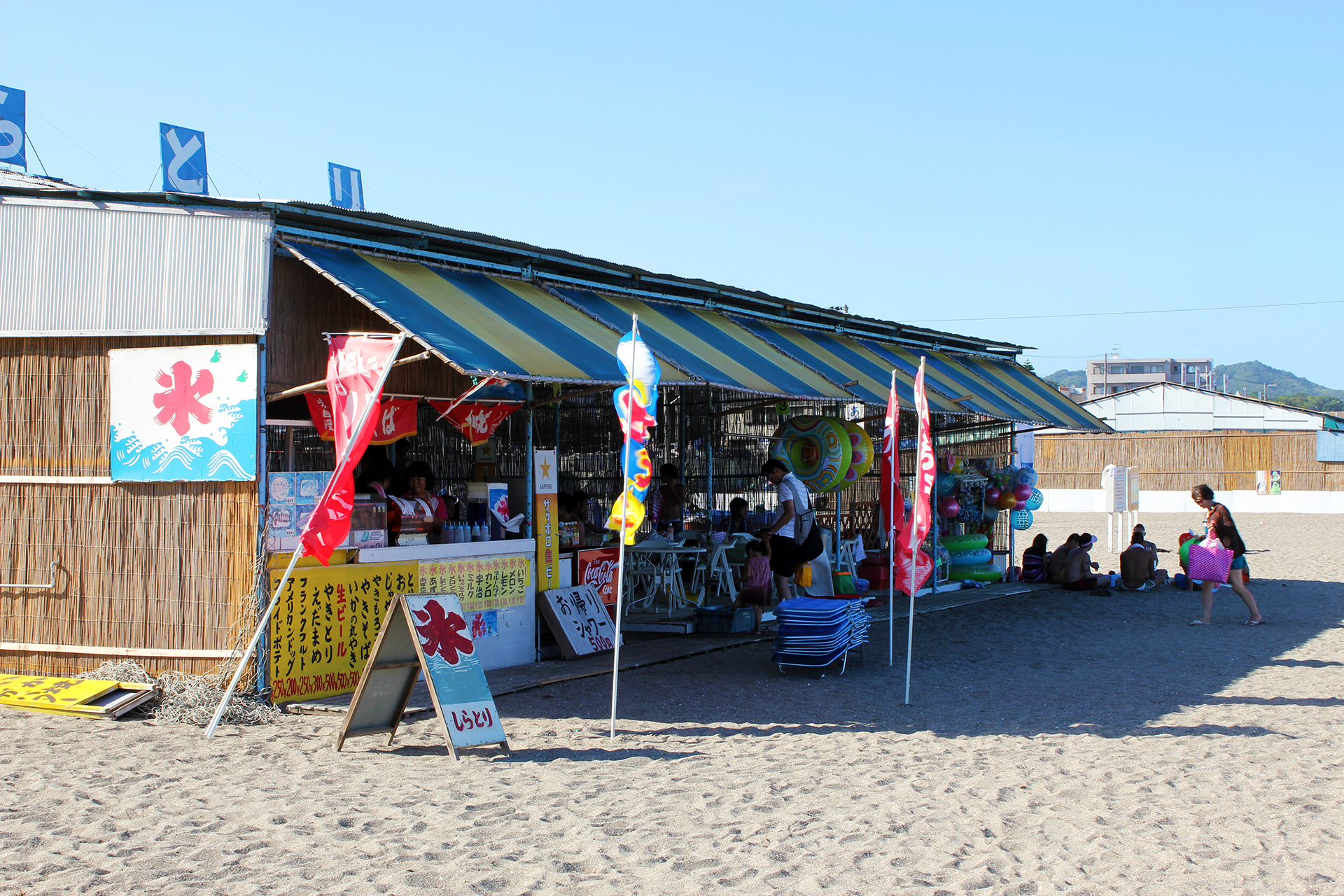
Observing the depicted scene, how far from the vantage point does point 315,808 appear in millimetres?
5176

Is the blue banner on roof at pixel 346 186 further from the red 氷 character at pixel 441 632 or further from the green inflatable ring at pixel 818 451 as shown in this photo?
the red 氷 character at pixel 441 632

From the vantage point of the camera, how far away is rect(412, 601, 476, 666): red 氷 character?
21.1ft

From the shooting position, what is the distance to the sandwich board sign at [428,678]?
623cm

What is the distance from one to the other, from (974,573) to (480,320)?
9.99 metres

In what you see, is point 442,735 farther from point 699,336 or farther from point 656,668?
point 699,336

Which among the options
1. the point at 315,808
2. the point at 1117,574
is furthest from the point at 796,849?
the point at 1117,574

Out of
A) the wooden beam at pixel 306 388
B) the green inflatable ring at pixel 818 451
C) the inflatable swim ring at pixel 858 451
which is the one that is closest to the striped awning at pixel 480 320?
the wooden beam at pixel 306 388

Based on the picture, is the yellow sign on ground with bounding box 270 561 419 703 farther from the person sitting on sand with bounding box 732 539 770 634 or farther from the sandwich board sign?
the person sitting on sand with bounding box 732 539 770 634

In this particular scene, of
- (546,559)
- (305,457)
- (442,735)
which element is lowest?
(442,735)

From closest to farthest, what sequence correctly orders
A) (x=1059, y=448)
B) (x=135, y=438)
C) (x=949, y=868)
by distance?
(x=949, y=868), (x=135, y=438), (x=1059, y=448)

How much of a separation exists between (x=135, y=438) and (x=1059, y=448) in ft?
123

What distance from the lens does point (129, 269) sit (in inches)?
297

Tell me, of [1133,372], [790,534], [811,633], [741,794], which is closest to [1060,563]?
[790,534]

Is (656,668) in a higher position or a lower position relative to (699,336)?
lower
